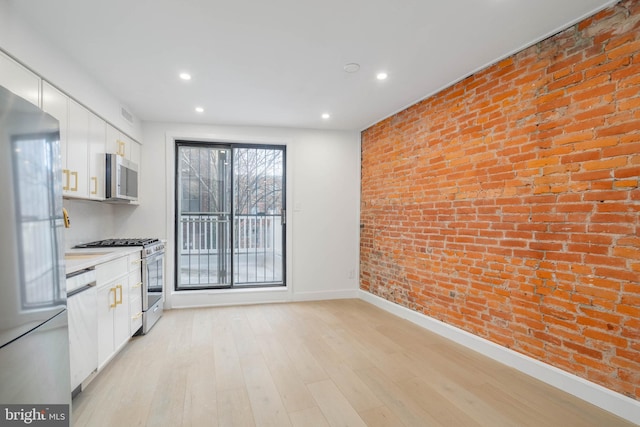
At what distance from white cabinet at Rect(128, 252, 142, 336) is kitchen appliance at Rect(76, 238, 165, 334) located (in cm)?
7

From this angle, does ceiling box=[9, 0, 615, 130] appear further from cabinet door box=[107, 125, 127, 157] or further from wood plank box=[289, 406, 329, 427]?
wood plank box=[289, 406, 329, 427]

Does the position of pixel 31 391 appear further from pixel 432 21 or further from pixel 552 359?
pixel 552 359

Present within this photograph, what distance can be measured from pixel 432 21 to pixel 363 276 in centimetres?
352

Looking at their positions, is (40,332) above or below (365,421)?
above

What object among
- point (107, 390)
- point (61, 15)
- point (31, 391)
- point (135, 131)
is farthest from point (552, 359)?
point (135, 131)

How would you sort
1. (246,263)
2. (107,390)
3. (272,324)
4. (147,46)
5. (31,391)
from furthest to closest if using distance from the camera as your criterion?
(246,263)
(272,324)
(147,46)
(107,390)
(31,391)

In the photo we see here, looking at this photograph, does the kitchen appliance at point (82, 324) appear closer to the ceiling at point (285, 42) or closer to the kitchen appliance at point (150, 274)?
the kitchen appliance at point (150, 274)

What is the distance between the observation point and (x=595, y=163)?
201 centimetres

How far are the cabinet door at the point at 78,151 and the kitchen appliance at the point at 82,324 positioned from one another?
2.76ft

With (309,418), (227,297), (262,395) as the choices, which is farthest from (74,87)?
(309,418)

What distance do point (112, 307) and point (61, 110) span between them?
5.35 feet

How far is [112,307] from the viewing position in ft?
8.41

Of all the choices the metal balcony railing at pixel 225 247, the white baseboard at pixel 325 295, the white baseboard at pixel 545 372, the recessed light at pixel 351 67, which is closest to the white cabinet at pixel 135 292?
the metal balcony railing at pixel 225 247

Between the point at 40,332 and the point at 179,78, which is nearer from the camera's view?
the point at 40,332
